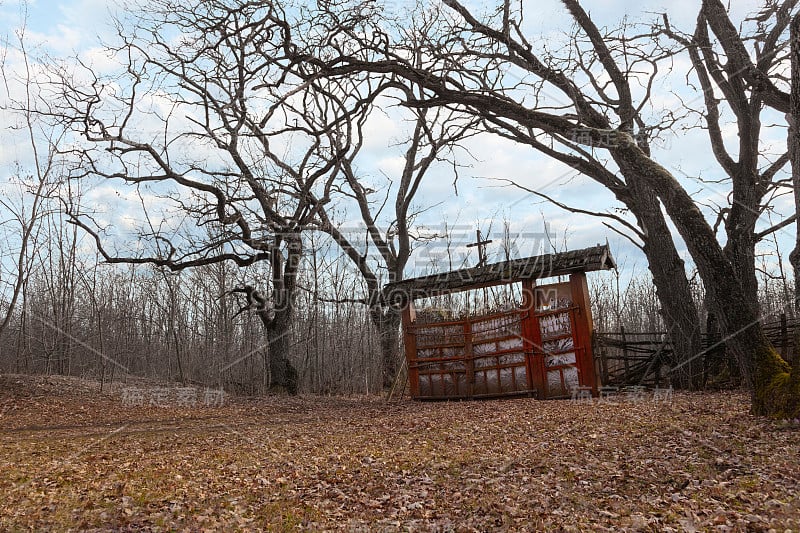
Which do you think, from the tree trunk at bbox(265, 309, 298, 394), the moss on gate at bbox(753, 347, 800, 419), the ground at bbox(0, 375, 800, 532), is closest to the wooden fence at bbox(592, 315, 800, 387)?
the ground at bbox(0, 375, 800, 532)

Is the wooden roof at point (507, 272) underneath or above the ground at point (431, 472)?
above

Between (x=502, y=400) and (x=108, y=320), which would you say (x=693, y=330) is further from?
(x=108, y=320)

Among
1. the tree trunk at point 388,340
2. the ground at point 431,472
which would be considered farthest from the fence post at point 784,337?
the tree trunk at point 388,340

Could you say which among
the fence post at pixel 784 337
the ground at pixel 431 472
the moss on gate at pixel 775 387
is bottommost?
the ground at pixel 431 472

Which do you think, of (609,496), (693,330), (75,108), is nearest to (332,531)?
(609,496)

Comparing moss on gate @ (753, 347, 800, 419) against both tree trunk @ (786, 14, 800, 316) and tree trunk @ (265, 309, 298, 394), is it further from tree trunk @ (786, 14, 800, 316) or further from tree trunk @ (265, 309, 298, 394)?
tree trunk @ (265, 309, 298, 394)

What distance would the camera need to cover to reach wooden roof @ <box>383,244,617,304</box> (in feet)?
40.3

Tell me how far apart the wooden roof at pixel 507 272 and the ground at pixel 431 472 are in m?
2.80

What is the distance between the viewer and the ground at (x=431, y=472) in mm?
4797

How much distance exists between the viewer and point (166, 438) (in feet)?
30.9

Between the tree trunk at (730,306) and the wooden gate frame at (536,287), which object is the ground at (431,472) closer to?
the tree trunk at (730,306)

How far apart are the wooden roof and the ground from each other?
280 cm

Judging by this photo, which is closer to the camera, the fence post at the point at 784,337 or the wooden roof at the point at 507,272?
the wooden roof at the point at 507,272

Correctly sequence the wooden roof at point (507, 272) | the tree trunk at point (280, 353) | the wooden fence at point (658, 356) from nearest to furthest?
1. the wooden roof at point (507, 272)
2. the wooden fence at point (658, 356)
3. the tree trunk at point (280, 353)
